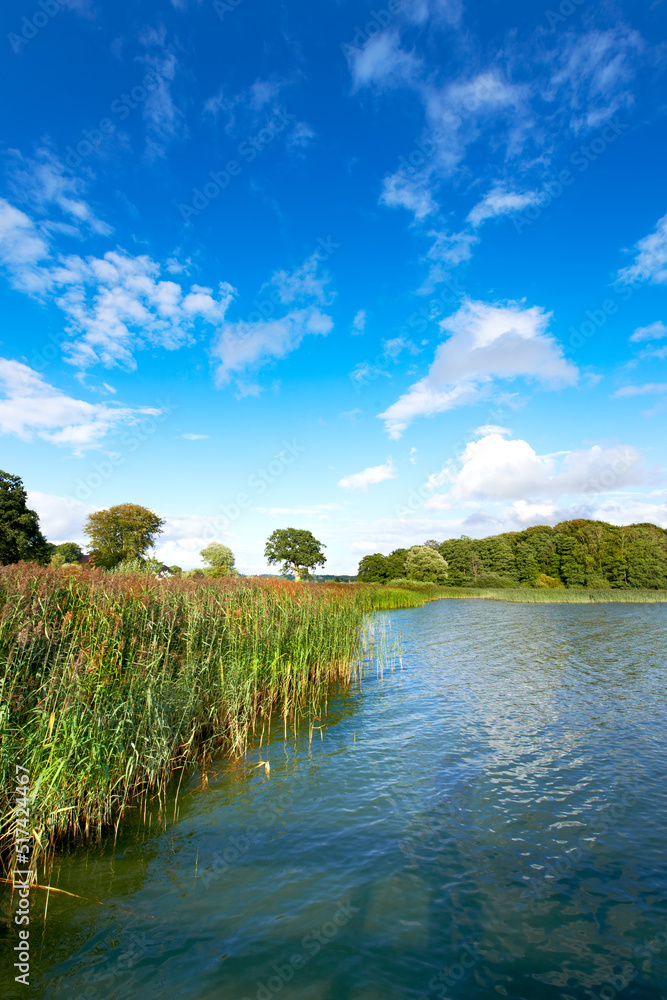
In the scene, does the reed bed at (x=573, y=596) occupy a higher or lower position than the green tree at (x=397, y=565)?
lower

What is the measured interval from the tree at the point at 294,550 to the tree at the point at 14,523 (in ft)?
142

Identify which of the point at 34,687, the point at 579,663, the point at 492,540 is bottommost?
the point at 579,663

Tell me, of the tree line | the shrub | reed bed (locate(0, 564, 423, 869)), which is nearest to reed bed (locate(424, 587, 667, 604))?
the tree line

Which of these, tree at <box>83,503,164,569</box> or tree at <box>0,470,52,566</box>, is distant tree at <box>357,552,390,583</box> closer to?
tree at <box>83,503,164,569</box>

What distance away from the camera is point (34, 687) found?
22.0 ft

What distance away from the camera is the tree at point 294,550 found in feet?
281

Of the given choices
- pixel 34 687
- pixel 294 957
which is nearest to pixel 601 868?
pixel 294 957

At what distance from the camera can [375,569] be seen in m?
108

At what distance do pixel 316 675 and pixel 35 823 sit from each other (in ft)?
29.1

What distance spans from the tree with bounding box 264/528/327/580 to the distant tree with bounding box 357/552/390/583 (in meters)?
22.0

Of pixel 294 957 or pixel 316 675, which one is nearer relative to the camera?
pixel 294 957

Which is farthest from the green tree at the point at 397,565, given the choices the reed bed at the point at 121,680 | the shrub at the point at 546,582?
the reed bed at the point at 121,680

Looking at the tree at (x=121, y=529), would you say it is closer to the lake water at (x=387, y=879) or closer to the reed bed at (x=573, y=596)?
the reed bed at (x=573, y=596)

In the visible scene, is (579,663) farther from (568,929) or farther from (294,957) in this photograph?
(294,957)
